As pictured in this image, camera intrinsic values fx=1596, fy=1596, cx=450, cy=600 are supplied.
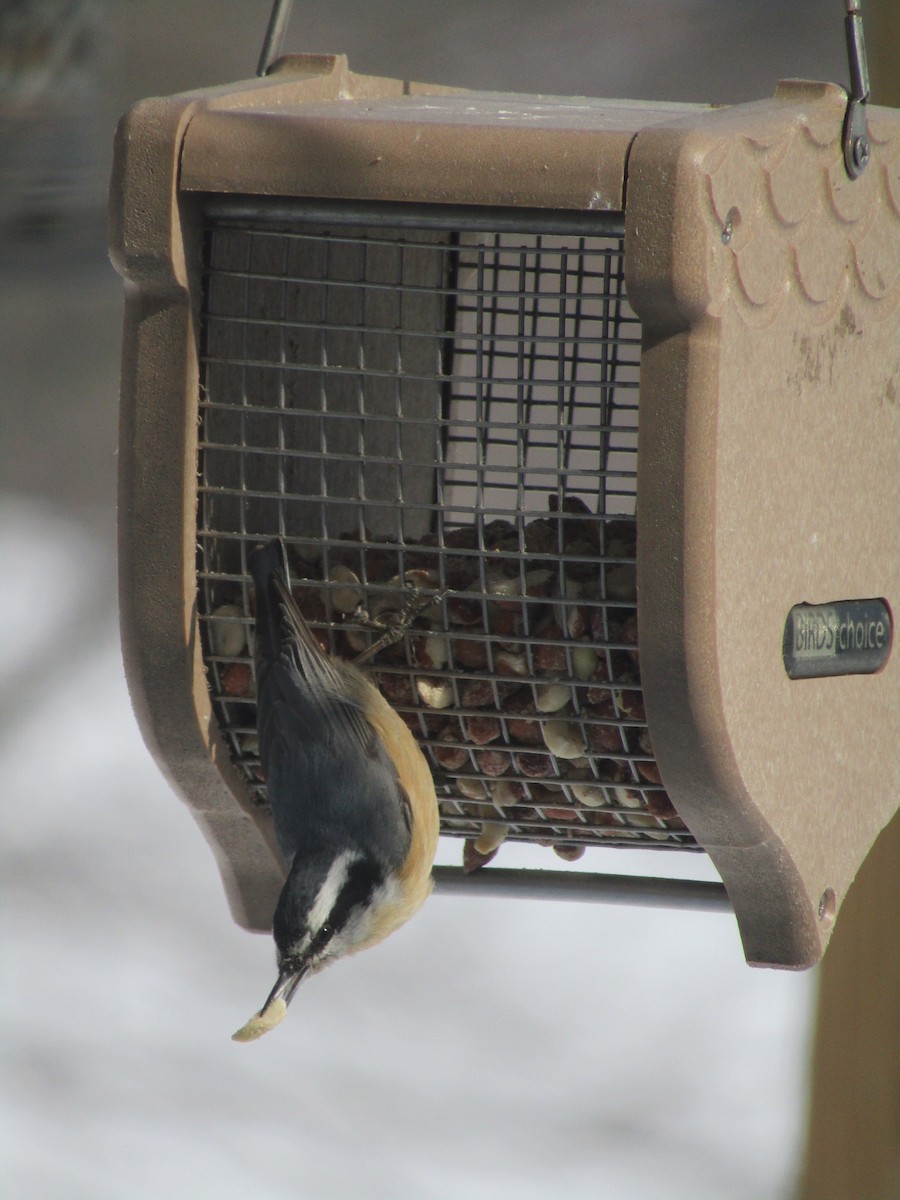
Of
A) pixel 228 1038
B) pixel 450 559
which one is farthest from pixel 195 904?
pixel 450 559

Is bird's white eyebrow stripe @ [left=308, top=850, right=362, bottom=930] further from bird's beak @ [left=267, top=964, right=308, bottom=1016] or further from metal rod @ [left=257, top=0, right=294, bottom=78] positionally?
metal rod @ [left=257, top=0, right=294, bottom=78]

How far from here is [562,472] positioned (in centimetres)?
160

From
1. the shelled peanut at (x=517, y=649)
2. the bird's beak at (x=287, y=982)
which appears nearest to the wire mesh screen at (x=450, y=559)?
the shelled peanut at (x=517, y=649)

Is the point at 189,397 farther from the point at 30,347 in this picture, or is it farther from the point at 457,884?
the point at 30,347

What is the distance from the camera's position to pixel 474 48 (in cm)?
358

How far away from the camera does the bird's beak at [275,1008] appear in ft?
4.67

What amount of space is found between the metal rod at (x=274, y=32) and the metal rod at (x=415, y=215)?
31cm

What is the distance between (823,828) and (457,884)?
1.66ft

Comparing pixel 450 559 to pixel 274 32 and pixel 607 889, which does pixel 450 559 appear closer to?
pixel 607 889

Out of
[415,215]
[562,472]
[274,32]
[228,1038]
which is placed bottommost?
[228,1038]

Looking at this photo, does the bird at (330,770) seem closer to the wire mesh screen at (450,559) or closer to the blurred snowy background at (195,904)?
the wire mesh screen at (450,559)

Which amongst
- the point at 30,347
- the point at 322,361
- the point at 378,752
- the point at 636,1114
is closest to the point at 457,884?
the point at 378,752

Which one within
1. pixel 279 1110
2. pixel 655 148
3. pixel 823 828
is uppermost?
pixel 655 148

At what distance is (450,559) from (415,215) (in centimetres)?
43
